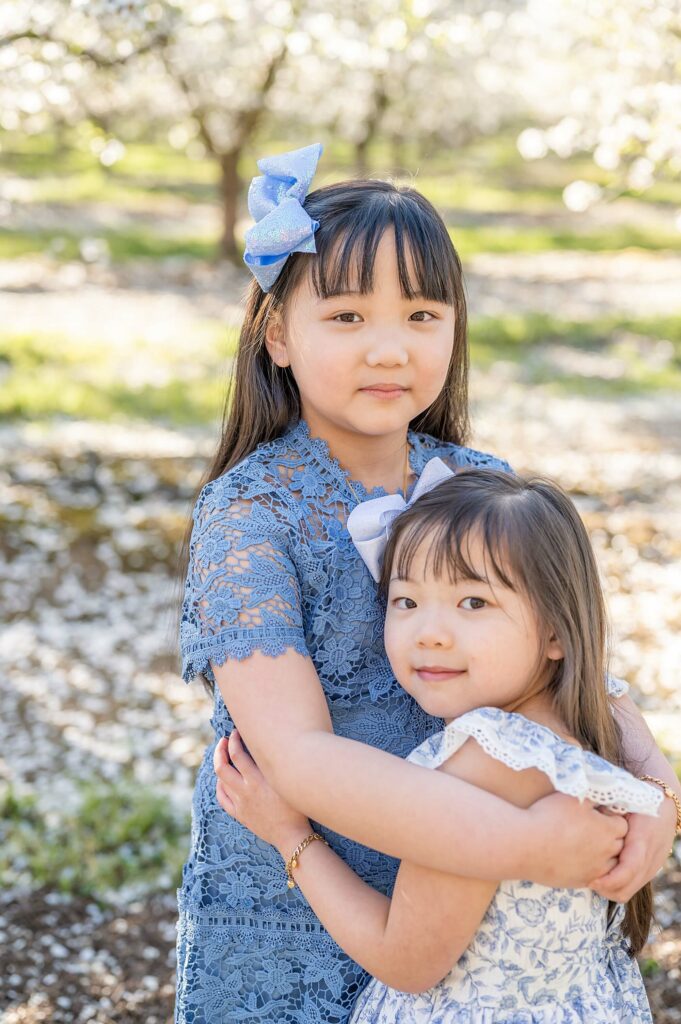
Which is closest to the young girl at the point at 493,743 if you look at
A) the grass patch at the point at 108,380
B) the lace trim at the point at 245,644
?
the lace trim at the point at 245,644

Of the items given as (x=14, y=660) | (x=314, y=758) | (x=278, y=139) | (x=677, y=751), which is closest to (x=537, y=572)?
(x=314, y=758)

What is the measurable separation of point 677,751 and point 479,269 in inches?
546

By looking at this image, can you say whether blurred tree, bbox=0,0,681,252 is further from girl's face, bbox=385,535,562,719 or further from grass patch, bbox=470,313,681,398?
girl's face, bbox=385,535,562,719

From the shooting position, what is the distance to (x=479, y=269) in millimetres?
17594

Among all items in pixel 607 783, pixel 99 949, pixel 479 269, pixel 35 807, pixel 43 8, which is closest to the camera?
pixel 607 783

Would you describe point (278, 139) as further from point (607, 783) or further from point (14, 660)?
point (607, 783)

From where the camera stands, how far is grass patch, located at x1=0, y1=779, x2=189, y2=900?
12.6ft

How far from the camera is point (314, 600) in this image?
1864 mm

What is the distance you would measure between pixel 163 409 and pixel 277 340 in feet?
23.8

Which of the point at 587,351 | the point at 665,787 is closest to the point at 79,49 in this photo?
the point at 665,787

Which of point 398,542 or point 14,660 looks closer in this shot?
point 398,542

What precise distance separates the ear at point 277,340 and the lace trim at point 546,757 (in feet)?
2.30

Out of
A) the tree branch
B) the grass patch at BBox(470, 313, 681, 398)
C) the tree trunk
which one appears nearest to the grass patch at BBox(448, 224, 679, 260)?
the tree trunk

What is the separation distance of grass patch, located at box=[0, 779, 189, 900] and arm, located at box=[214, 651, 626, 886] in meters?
2.41
